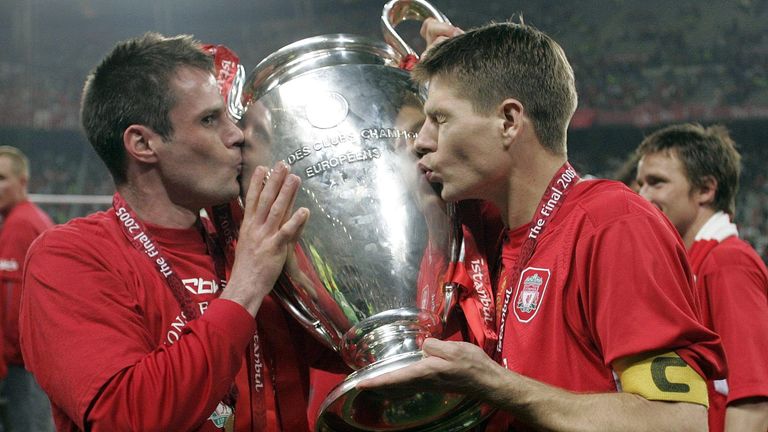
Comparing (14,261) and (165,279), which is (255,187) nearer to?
(165,279)

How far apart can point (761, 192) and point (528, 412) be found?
35.4 feet

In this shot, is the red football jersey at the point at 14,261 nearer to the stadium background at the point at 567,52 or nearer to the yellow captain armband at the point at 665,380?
the yellow captain armband at the point at 665,380

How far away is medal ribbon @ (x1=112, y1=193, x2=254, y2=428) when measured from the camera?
1.69 meters

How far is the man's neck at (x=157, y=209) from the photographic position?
1868 mm

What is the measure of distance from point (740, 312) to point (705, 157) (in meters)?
0.72

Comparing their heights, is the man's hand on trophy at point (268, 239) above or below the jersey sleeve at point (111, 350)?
above

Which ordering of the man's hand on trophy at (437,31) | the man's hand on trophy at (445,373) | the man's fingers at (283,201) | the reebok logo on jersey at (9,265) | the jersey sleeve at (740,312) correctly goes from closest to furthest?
1. the man's hand on trophy at (445,373)
2. the man's fingers at (283,201)
3. the man's hand on trophy at (437,31)
4. the jersey sleeve at (740,312)
5. the reebok logo on jersey at (9,265)

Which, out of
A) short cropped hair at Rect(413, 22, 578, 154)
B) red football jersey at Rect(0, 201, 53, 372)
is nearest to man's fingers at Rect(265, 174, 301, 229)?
short cropped hair at Rect(413, 22, 578, 154)

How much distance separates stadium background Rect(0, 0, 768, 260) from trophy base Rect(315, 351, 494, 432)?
8673mm

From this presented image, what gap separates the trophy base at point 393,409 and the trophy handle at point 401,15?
2.64 ft

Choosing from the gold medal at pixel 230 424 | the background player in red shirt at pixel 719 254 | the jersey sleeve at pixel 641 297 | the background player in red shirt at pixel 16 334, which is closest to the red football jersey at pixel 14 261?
the background player in red shirt at pixel 16 334

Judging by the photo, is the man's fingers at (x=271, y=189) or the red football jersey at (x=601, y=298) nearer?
the red football jersey at (x=601, y=298)

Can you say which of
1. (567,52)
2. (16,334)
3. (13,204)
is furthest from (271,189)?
(567,52)

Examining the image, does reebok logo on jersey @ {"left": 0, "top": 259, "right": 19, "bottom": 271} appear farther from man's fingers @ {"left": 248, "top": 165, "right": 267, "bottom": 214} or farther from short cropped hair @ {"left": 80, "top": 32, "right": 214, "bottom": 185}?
man's fingers @ {"left": 248, "top": 165, "right": 267, "bottom": 214}
